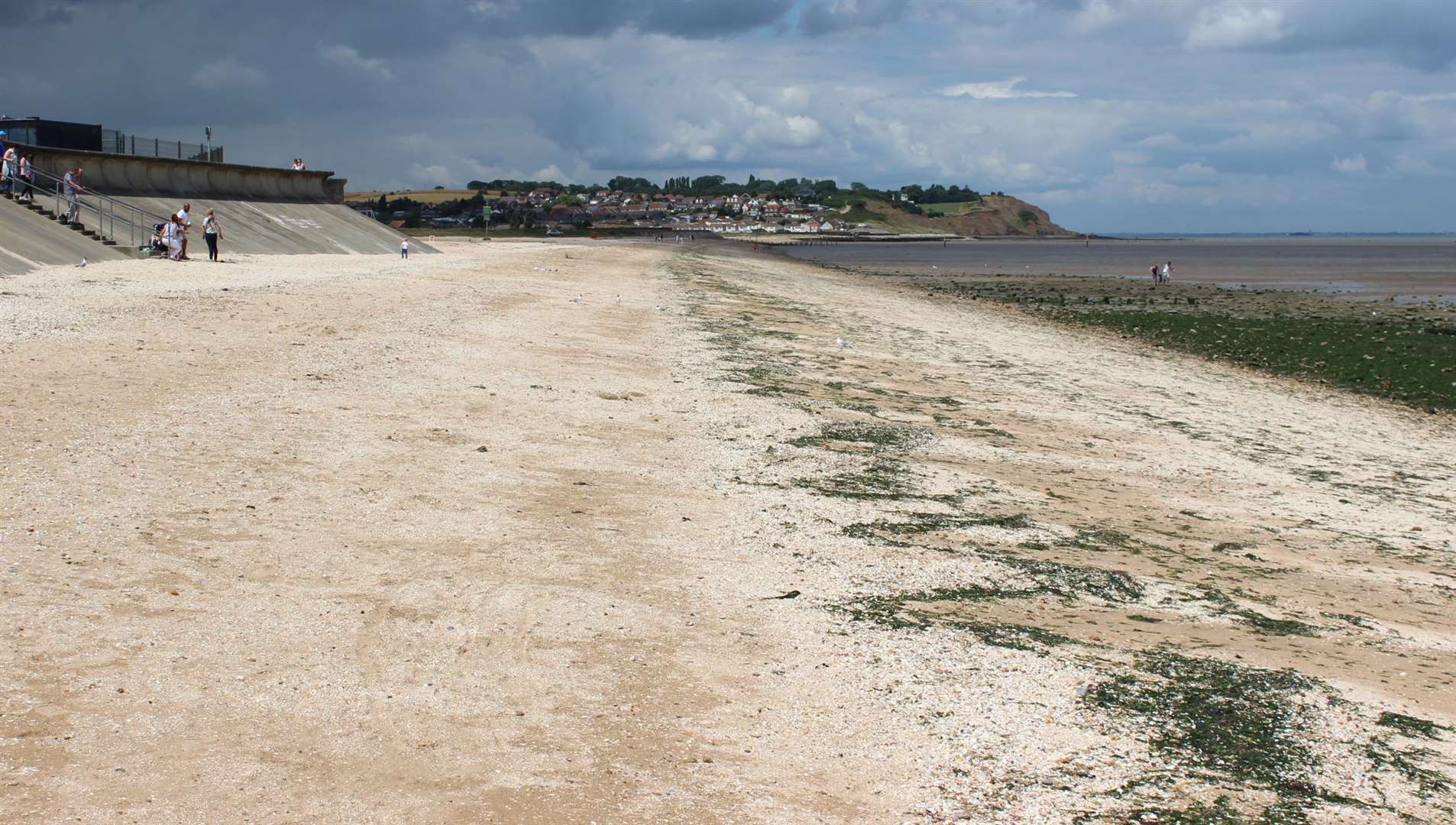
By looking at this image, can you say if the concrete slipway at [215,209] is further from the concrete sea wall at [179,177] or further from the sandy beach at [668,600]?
the sandy beach at [668,600]

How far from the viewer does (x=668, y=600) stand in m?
7.23

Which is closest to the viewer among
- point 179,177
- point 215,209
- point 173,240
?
point 173,240

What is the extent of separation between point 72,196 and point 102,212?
96cm

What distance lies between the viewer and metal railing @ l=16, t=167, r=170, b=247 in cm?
3275

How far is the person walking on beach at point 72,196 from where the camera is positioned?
32000 mm

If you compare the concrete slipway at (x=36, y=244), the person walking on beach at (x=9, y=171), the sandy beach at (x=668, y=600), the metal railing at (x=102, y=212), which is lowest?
the sandy beach at (x=668, y=600)

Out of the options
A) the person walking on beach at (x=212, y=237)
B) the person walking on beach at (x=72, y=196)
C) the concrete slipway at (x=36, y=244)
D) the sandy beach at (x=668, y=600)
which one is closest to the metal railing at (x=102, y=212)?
the person walking on beach at (x=72, y=196)

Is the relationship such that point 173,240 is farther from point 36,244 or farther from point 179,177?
point 179,177

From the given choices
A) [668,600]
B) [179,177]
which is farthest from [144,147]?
[668,600]

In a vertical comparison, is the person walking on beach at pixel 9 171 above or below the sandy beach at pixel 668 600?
above

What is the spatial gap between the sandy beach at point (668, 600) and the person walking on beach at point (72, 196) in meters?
19.2

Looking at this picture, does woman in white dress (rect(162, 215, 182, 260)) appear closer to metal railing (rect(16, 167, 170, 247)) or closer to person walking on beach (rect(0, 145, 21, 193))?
metal railing (rect(16, 167, 170, 247))

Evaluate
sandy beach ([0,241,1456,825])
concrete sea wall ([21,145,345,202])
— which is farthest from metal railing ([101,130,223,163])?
sandy beach ([0,241,1456,825])

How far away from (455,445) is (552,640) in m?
4.54
